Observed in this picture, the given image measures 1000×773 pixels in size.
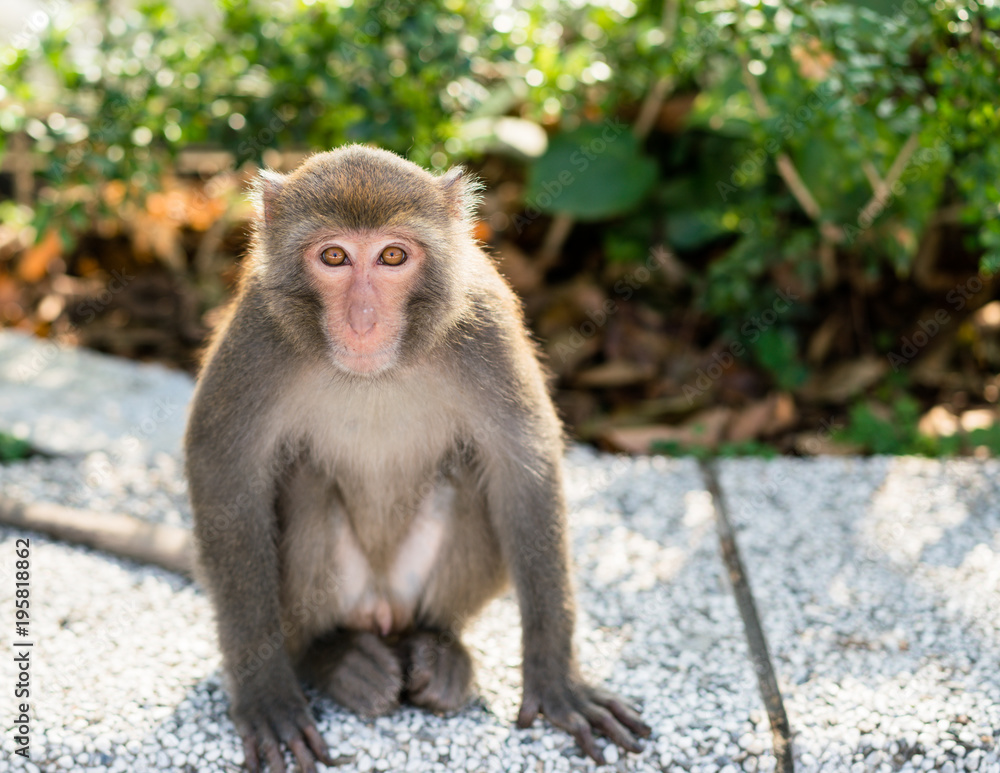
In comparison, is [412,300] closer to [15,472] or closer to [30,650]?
[30,650]

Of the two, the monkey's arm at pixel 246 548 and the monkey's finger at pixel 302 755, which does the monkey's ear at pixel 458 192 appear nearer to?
the monkey's arm at pixel 246 548

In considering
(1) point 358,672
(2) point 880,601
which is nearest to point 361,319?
(1) point 358,672

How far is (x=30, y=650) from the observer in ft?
10.0

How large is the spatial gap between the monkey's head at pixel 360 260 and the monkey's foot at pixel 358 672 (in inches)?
35.9

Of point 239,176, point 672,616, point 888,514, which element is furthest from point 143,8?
point 888,514

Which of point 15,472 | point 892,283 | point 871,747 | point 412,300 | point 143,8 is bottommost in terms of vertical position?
point 15,472

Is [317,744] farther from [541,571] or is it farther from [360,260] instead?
[360,260]

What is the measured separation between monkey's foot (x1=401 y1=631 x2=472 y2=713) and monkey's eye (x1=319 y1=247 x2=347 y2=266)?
1.18 m

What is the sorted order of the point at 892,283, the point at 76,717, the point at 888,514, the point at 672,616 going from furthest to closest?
the point at 892,283 < the point at 888,514 < the point at 672,616 < the point at 76,717

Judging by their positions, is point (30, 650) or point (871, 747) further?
point (30, 650)

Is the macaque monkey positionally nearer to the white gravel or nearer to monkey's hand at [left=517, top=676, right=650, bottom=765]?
monkey's hand at [left=517, top=676, right=650, bottom=765]

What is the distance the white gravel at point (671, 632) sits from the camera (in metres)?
2.70

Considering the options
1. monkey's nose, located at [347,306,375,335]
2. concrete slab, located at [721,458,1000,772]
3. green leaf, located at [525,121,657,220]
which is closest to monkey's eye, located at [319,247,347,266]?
monkey's nose, located at [347,306,375,335]

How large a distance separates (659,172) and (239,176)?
2.56 meters
